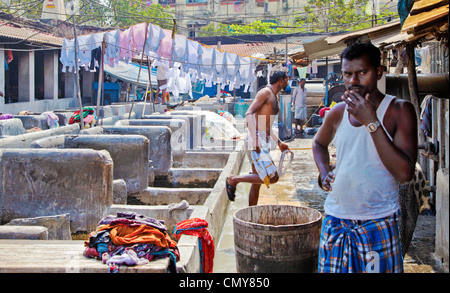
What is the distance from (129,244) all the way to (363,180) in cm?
201

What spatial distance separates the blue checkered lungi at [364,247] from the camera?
2.41m

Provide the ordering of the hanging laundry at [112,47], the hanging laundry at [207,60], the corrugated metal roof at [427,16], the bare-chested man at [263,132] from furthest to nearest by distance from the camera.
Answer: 1. the hanging laundry at [207,60]
2. the hanging laundry at [112,47]
3. the bare-chested man at [263,132]
4. the corrugated metal roof at [427,16]

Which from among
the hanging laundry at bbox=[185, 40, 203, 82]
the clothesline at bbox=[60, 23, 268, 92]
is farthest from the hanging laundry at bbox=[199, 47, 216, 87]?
the hanging laundry at bbox=[185, 40, 203, 82]

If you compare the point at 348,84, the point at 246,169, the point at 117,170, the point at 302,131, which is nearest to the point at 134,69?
the point at 302,131

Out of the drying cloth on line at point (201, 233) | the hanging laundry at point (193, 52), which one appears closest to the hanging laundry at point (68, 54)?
the hanging laundry at point (193, 52)

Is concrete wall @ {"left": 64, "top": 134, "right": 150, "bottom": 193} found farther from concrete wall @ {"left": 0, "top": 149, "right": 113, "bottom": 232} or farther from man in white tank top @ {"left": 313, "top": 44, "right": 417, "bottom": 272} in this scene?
man in white tank top @ {"left": 313, "top": 44, "right": 417, "bottom": 272}

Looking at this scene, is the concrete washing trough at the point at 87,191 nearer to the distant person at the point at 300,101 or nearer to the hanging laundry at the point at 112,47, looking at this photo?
the hanging laundry at the point at 112,47

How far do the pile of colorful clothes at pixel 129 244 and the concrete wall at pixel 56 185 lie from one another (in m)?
2.51

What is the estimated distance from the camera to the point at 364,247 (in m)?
2.42

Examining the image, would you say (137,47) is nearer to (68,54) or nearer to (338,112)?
(68,54)

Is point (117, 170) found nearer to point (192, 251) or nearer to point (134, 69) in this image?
point (192, 251)

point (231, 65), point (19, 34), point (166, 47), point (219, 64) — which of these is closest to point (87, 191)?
point (166, 47)

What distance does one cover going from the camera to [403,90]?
17.5 feet

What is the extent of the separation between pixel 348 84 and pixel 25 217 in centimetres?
525
